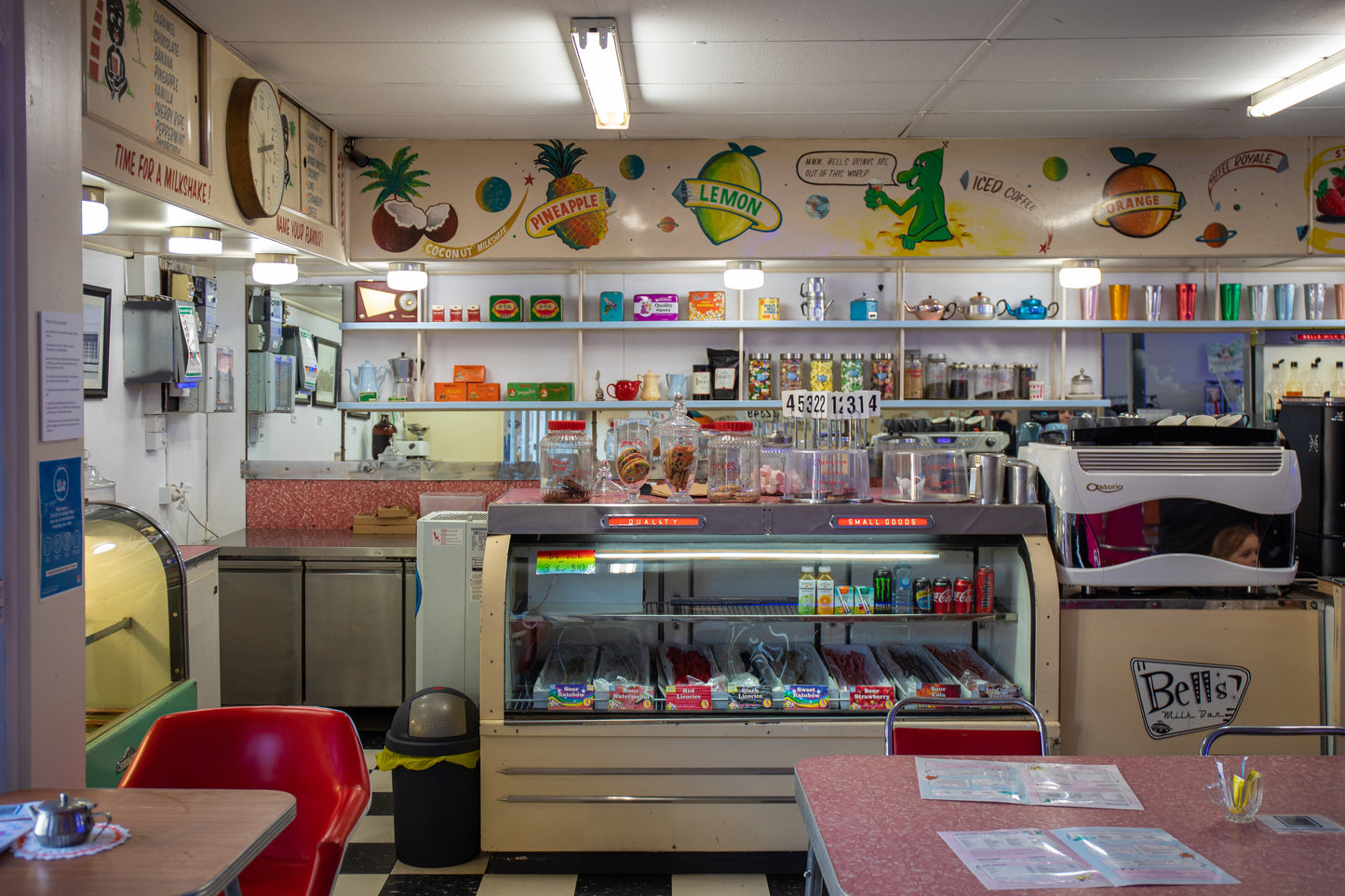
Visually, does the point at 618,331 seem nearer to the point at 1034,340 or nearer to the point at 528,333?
the point at 528,333

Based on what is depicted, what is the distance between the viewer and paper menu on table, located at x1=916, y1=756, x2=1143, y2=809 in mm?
1948

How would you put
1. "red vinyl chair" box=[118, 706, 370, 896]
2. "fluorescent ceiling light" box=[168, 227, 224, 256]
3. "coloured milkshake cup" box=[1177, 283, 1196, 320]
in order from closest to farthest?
"red vinyl chair" box=[118, 706, 370, 896] → "fluorescent ceiling light" box=[168, 227, 224, 256] → "coloured milkshake cup" box=[1177, 283, 1196, 320]

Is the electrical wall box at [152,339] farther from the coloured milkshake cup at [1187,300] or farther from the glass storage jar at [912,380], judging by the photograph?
the coloured milkshake cup at [1187,300]

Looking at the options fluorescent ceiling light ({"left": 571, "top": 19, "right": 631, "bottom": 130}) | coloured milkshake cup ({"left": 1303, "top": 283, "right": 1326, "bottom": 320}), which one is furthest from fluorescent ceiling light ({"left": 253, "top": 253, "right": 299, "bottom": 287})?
coloured milkshake cup ({"left": 1303, "top": 283, "right": 1326, "bottom": 320})

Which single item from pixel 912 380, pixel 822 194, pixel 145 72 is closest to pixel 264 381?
pixel 145 72

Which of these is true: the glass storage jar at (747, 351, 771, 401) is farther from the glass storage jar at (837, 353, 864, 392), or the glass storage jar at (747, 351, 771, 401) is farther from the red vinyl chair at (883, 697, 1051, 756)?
the red vinyl chair at (883, 697, 1051, 756)

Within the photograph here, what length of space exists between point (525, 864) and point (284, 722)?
141 cm

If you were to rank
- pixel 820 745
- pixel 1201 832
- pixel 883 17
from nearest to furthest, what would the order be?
pixel 1201 832 → pixel 820 745 → pixel 883 17

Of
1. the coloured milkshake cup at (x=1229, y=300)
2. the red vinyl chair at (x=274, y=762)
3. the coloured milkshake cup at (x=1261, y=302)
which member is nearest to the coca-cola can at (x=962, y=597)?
the red vinyl chair at (x=274, y=762)

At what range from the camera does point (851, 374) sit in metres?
5.70

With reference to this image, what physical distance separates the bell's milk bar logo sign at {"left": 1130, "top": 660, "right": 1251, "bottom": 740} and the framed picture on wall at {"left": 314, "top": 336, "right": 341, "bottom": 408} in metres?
4.95

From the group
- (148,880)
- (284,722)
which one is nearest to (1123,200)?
(284,722)

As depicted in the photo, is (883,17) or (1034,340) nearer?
(883,17)

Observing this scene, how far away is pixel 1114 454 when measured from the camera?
3293 millimetres
